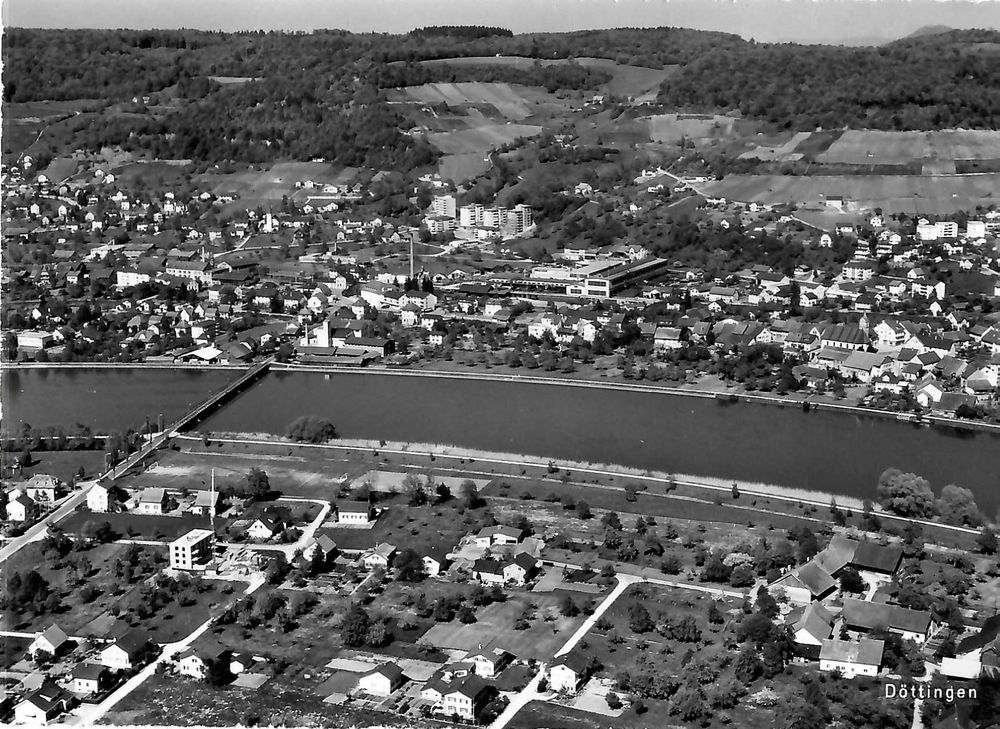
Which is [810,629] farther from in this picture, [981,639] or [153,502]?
[153,502]

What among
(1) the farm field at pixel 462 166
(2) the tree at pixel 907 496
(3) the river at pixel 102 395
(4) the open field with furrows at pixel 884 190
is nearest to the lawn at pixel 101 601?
(3) the river at pixel 102 395

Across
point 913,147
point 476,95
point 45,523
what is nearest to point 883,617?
point 45,523

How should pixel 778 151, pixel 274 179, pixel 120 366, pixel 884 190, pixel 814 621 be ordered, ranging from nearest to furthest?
pixel 814 621
pixel 120 366
pixel 884 190
pixel 778 151
pixel 274 179

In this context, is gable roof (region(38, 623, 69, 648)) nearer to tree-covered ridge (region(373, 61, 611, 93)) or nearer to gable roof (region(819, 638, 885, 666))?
gable roof (region(819, 638, 885, 666))

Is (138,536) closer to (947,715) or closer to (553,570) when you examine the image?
(553,570)

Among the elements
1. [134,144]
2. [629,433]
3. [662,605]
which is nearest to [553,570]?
[662,605]

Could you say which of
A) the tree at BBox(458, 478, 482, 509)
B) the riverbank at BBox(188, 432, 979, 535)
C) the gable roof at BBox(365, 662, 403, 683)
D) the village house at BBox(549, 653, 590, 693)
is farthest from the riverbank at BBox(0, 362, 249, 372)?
the village house at BBox(549, 653, 590, 693)
